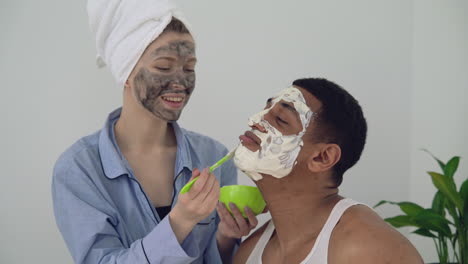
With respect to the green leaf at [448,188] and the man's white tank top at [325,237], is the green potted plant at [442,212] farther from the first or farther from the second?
the man's white tank top at [325,237]

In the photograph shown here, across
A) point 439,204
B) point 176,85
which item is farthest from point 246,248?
point 439,204

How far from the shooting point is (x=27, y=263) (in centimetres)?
167

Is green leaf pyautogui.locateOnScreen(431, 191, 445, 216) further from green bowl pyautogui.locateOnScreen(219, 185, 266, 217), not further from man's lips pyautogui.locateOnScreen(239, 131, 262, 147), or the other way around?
man's lips pyautogui.locateOnScreen(239, 131, 262, 147)

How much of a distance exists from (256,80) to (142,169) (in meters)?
0.73

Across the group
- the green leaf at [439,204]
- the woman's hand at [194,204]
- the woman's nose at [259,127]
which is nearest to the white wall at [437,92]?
the green leaf at [439,204]

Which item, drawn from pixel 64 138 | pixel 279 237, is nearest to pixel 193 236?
pixel 279 237

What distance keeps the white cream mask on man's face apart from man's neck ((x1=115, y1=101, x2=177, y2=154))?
0.31 metres

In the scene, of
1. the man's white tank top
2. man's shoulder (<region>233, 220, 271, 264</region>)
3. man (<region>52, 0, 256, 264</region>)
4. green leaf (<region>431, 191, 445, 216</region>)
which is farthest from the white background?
the man's white tank top

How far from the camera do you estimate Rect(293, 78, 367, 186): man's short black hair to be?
40.9 inches

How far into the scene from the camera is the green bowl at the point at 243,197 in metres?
1.17

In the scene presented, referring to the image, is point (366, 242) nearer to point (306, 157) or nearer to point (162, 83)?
point (306, 157)

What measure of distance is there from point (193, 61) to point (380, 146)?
1060 millimetres

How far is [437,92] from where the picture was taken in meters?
1.91

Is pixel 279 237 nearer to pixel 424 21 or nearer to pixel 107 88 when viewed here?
pixel 107 88
